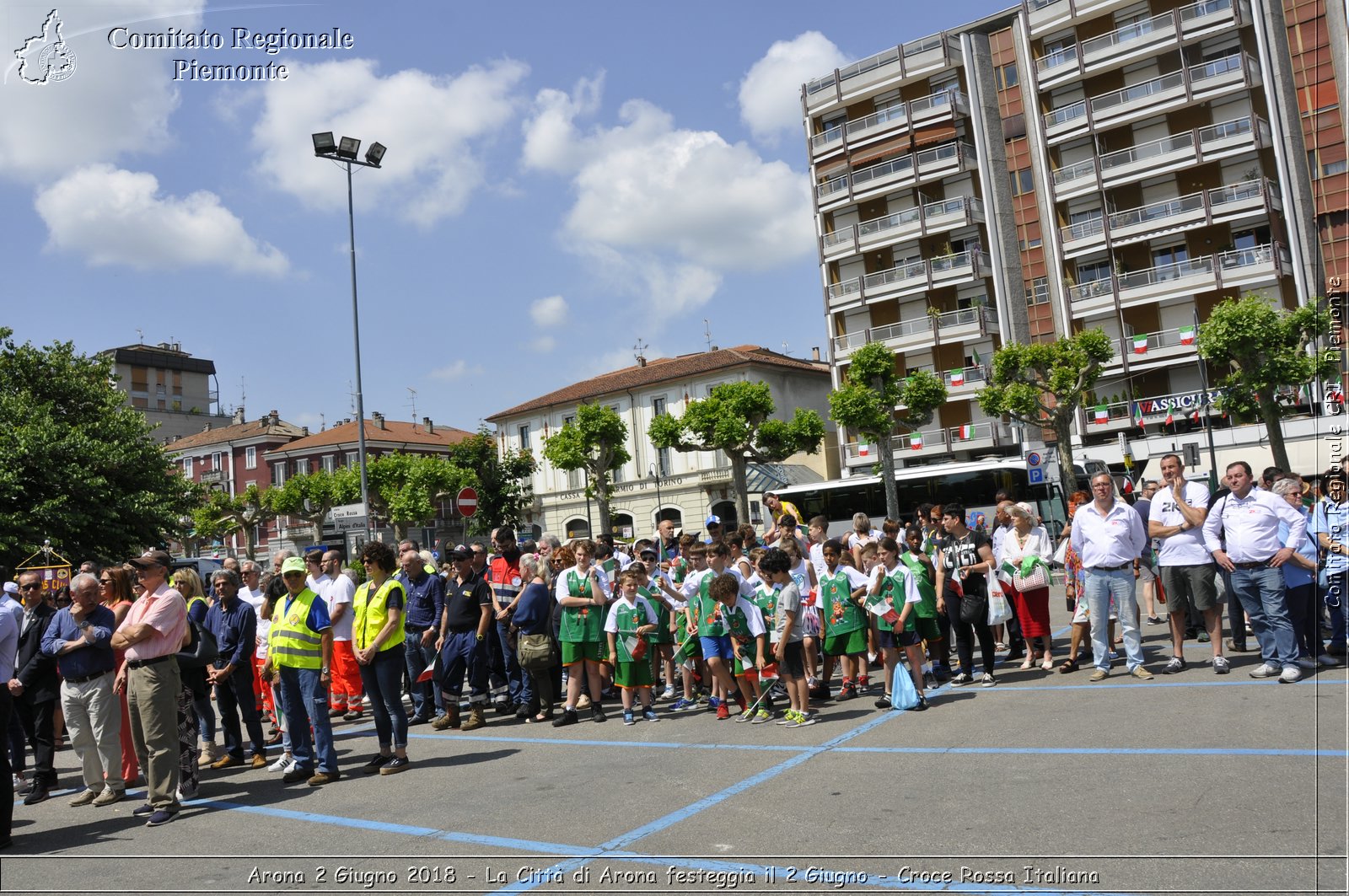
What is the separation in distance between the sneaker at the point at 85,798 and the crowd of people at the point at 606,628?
0.04 meters

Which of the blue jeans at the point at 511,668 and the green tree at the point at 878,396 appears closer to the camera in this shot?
the blue jeans at the point at 511,668

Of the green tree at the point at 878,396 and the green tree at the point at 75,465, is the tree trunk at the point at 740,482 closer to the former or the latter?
the green tree at the point at 878,396

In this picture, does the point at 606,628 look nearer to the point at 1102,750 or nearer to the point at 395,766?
the point at 395,766

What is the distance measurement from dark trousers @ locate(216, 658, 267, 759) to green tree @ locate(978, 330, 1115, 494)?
99.8 feet

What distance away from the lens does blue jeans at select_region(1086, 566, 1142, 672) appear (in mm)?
9523

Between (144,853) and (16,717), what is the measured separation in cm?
453

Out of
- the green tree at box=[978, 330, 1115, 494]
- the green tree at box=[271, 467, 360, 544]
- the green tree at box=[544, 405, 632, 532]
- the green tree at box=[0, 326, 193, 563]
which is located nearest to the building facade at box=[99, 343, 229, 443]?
the green tree at box=[271, 467, 360, 544]

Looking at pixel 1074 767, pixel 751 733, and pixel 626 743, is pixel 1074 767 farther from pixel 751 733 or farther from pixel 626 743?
pixel 626 743

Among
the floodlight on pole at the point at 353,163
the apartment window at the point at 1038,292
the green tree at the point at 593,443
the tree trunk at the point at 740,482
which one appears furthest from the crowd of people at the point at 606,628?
the green tree at the point at 593,443

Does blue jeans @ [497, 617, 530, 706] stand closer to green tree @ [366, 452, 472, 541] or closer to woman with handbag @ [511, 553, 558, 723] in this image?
woman with handbag @ [511, 553, 558, 723]

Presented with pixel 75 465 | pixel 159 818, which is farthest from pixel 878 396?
pixel 159 818

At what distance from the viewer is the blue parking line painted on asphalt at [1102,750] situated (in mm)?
6488

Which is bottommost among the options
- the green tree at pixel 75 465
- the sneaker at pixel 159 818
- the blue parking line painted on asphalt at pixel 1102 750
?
the blue parking line painted on asphalt at pixel 1102 750

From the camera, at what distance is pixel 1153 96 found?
42.0 m
